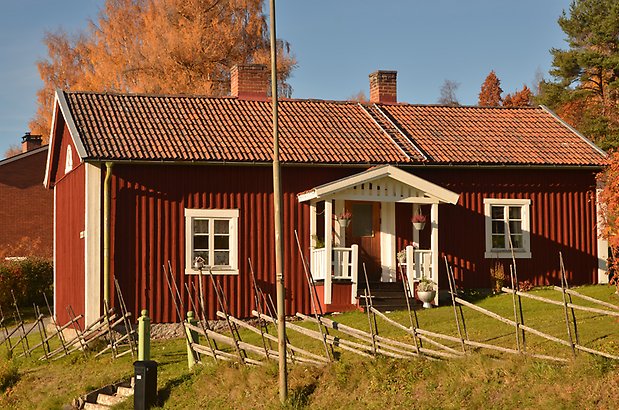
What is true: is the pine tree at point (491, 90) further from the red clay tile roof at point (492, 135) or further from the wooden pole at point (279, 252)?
the wooden pole at point (279, 252)

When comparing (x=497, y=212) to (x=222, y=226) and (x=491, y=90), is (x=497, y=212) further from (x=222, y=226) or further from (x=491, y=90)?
(x=491, y=90)

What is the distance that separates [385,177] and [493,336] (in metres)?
6.43

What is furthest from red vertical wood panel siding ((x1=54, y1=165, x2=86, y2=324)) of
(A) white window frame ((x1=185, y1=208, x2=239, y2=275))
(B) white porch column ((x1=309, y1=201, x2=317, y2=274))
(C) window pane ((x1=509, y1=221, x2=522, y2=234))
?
(C) window pane ((x1=509, y1=221, x2=522, y2=234))

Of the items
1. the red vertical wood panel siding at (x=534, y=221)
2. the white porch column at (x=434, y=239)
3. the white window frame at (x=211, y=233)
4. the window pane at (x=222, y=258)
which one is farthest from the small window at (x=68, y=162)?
the white porch column at (x=434, y=239)

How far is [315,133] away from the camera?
83.3 feet

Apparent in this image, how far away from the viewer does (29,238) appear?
40.5m

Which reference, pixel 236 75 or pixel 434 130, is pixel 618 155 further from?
pixel 236 75

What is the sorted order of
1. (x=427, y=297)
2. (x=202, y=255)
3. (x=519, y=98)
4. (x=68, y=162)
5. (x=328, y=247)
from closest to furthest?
(x=328, y=247) < (x=427, y=297) < (x=202, y=255) < (x=68, y=162) < (x=519, y=98)

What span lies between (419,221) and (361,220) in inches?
61.7

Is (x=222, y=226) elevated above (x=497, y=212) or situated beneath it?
situated beneath

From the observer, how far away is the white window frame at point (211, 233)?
2309cm

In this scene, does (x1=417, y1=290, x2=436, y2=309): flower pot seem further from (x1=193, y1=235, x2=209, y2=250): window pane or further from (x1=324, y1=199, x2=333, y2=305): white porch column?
(x1=193, y1=235, x2=209, y2=250): window pane

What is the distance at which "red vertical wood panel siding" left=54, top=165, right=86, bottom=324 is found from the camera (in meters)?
23.8

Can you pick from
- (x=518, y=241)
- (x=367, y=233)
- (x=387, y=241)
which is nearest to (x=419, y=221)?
(x=387, y=241)
